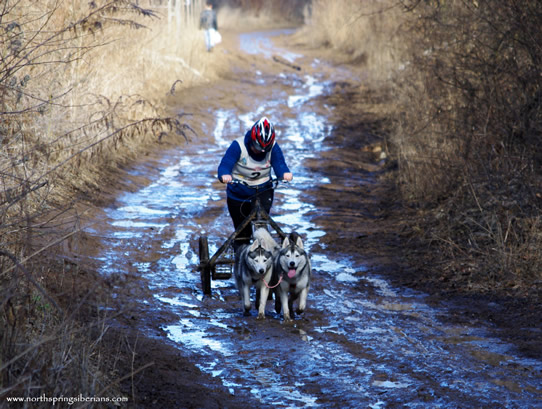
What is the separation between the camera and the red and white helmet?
26.7 ft

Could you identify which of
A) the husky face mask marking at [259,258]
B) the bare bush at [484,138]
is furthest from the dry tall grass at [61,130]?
the bare bush at [484,138]

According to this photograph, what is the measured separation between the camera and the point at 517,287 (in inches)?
329

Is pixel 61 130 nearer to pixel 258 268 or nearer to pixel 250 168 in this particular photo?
pixel 250 168

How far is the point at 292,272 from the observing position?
23.9ft

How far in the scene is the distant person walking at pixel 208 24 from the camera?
1261 inches

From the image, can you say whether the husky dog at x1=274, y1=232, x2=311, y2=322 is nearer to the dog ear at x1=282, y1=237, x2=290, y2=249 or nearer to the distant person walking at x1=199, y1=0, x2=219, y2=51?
the dog ear at x1=282, y1=237, x2=290, y2=249

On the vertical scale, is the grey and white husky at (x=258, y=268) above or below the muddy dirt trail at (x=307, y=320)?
above

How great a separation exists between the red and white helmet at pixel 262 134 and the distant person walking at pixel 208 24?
24.8 m

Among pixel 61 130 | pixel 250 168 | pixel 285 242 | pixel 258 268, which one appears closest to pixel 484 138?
pixel 250 168

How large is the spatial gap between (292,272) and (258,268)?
0.35 m

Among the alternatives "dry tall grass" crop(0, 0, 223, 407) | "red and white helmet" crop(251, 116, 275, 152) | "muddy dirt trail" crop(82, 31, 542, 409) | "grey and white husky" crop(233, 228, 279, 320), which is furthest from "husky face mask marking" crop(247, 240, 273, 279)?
"dry tall grass" crop(0, 0, 223, 407)

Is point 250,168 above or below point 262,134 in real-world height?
below

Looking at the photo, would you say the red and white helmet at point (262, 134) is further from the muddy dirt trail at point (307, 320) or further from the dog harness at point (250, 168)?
the muddy dirt trail at point (307, 320)

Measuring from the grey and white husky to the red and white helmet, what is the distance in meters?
0.99
